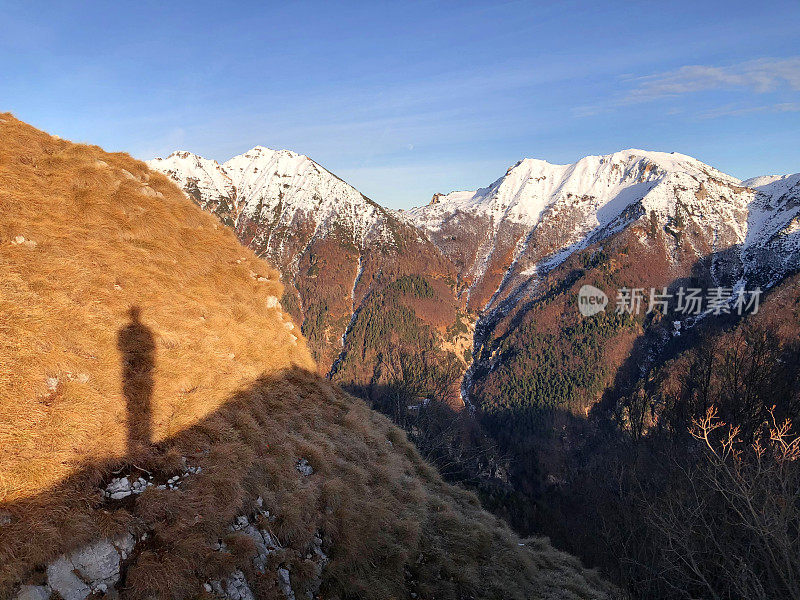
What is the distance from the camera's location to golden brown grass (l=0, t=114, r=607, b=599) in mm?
9312

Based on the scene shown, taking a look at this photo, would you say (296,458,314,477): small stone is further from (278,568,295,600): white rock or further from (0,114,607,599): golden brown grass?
(278,568,295,600): white rock

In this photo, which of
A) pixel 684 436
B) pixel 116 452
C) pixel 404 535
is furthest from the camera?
pixel 684 436

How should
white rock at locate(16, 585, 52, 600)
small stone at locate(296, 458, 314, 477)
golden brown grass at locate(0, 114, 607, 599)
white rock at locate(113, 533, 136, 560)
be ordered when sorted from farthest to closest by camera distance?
1. small stone at locate(296, 458, 314, 477)
2. golden brown grass at locate(0, 114, 607, 599)
3. white rock at locate(113, 533, 136, 560)
4. white rock at locate(16, 585, 52, 600)

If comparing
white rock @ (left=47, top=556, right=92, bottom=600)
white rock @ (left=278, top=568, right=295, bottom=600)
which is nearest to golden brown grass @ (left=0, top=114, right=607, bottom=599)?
white rock @ (left=278, top=568, right=295, bottom=600)

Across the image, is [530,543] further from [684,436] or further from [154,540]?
[684,436]

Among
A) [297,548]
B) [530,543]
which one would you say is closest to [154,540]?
[297,548]

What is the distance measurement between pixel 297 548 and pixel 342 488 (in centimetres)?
278

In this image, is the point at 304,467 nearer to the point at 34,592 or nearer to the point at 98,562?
the point at 98,562

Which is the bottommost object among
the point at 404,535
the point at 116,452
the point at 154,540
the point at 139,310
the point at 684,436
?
the point at 684,436

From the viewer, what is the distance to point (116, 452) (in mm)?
10516

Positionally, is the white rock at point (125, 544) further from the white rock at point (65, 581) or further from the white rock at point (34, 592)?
the white rock at point (34, 592)

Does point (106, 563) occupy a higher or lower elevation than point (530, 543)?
higher

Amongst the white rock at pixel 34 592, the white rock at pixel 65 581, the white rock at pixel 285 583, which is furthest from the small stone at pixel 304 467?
the white rock at pixel 34 592

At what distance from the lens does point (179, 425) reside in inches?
491
